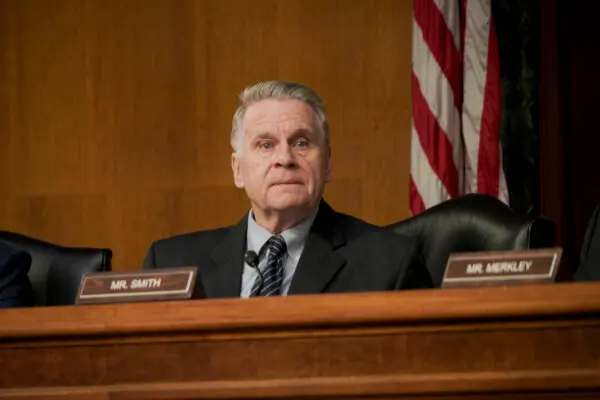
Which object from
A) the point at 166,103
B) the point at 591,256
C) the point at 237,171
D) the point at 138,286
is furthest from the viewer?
the point at 166,103

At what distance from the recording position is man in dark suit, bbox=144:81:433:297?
9.42 ft

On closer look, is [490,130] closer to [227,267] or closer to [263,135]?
[263,135]

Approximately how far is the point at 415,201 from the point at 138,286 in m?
2.24

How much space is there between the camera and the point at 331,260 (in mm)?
2906

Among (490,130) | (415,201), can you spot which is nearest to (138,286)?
(415,201)

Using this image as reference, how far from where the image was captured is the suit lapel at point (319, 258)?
112 inches

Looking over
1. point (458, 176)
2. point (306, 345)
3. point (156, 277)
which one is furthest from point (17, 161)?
point (306, 345)

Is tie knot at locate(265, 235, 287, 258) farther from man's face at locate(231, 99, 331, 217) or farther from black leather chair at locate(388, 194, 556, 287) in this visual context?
black leather chair at locate(388, 194, 556, 287)

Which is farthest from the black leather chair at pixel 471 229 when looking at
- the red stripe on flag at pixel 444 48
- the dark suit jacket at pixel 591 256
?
the red stripe on flag at pixel 444 48

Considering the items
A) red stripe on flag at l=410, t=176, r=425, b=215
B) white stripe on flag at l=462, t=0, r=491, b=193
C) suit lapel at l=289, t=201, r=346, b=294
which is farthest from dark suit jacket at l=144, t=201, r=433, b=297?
white stripe on flag at l=462, t=0, r=491, b=193

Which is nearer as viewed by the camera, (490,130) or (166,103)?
(490,130)

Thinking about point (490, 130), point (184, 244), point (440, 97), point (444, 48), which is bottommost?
point (184, 244)

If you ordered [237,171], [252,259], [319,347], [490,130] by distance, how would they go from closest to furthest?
[319,347], [252,259], [237,171], [490,130]

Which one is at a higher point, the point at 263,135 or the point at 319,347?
the point at 263,135
